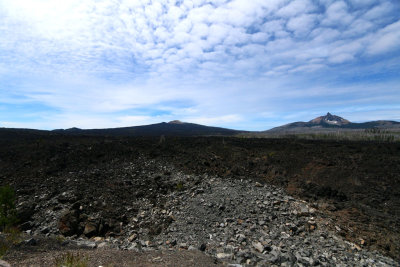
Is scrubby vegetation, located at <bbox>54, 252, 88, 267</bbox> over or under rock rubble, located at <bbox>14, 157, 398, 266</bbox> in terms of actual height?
over

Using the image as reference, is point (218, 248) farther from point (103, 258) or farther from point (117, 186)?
point (117, 186)

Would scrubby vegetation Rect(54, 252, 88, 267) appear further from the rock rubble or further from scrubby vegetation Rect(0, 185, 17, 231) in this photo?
scrubby vegetation Rect(0, 185, 17, 231)

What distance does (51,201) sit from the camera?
10531 mm

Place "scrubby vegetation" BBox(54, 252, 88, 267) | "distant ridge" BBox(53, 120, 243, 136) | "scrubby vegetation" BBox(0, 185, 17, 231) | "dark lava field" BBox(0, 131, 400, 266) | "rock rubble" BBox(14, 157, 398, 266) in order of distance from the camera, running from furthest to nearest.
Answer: "distant ridge" BBox(53, 120, 243, 136) → "scrubby vegetation" BBox(0, 185, 17, 231) → "dark lava field" BBox(0, 131, 400, 266) → "rock rubble" BBox(14, 157, 398, 266) → "scrubby vegetation" BBox(54, 252, 88, 267)

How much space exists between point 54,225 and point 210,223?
628cm

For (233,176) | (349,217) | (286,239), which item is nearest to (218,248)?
(286,239)

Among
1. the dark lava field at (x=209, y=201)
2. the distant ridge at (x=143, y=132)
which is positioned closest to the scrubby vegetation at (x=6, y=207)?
the dark lava field at (x=209, y=201)

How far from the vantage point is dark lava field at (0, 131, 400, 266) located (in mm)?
7223

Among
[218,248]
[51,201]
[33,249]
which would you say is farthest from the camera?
[51,201]

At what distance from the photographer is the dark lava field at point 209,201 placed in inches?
284

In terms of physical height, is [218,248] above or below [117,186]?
below

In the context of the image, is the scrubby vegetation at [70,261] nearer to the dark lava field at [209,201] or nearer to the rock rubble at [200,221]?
the dark lava field at [209,201]

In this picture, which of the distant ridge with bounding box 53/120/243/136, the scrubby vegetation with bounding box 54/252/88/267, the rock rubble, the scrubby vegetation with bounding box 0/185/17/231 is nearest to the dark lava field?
the rock rubble

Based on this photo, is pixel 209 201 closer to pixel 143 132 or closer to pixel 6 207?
pixel 6 207
